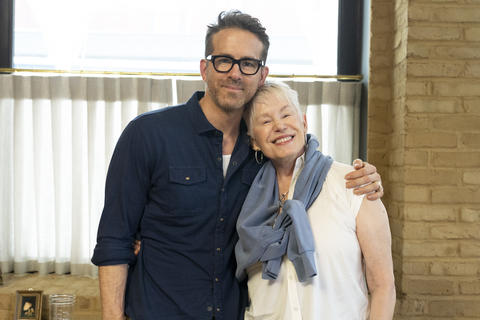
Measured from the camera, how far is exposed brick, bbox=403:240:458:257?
107 inches

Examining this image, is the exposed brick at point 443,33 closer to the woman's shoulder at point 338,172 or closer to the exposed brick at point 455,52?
the exposed brick at point 455,52

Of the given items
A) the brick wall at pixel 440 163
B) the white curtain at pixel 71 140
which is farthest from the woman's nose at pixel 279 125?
the white curtain at pixel 71 140

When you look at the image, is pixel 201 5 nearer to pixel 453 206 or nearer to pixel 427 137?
pixel 427 137

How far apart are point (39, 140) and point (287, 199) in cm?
214

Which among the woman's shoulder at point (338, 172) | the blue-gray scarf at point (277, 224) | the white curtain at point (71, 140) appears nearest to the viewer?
the blue-gray scarf at point (277, 224)

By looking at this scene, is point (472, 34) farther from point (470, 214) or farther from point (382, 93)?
point (470, 214)

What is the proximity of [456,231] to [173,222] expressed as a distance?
157cm

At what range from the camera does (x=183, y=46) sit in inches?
140

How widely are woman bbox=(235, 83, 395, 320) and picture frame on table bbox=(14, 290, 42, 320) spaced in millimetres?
1709

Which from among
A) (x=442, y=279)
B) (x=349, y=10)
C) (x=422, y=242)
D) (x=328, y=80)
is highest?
(x=349, y=10)

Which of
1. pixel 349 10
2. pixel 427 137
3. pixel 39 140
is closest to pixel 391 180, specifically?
pixel 427 137

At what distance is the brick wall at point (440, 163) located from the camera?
271cm

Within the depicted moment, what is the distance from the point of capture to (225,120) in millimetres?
1845

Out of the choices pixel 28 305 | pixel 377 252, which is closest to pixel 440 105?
pixel 377 252
